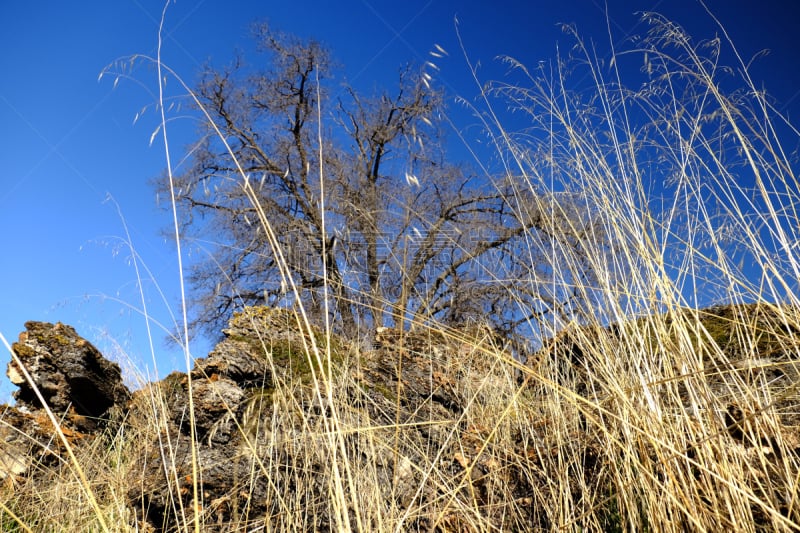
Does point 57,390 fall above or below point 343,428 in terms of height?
above

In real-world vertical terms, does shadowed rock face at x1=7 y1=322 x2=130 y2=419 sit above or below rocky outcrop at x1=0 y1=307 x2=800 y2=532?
above

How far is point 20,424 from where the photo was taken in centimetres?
339

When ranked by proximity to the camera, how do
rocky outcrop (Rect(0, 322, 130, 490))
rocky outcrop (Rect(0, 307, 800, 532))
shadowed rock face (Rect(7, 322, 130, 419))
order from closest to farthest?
rocky outcrop (Rect(0, 307, 800, 532)), rocky outcrop (Rect(0, 322, 130, 490)), shadowed rock face (Rect(7, 322, 130, 419))

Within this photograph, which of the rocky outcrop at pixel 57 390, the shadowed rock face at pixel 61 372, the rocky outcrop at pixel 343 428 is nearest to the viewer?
the rocky outcrop at pixel 343 428

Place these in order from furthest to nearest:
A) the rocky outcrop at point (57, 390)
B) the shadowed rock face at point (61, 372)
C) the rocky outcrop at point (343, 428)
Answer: the shadowed rock face at point (61, 372)
the rocky outcrop at point (57, 390)
the rocky outcrop at point (343, 428)

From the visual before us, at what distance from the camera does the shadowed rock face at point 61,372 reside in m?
3.56

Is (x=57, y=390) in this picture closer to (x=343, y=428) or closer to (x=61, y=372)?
(x=61, y=372)

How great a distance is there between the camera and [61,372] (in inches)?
145

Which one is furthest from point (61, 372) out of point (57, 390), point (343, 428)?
point (343, 428)

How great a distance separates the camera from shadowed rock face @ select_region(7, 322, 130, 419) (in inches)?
140

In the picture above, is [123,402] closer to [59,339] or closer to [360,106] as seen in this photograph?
[59,339]

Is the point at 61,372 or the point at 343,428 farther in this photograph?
the point at 61,372

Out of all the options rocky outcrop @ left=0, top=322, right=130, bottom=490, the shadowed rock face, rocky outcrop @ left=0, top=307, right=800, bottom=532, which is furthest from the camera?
the shadowed rock face

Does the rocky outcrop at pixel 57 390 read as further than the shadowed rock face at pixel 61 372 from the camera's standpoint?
No
